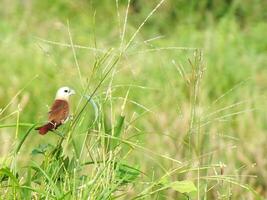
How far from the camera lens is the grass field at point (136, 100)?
302 cm

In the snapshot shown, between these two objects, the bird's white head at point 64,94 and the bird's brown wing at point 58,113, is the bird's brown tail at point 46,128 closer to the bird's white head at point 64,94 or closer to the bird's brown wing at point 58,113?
the bird's brown wing at point 58,113

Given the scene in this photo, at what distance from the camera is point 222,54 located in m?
7.63

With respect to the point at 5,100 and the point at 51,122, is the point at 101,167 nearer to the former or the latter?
the point at 51,122

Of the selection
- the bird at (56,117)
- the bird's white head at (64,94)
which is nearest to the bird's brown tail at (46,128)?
the bird at (56,117)

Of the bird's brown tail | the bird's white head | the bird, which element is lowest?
the bird's brown tail

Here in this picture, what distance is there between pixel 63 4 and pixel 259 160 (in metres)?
4.61

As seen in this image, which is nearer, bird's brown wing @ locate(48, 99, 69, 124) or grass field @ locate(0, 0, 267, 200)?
bird's brown wing @ locate(48, 99, 69, 124)

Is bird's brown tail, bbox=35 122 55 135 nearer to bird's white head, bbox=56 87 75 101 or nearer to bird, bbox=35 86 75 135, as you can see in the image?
bird, bbox=35 86 75 135

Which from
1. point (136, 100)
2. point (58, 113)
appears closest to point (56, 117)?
point (58, 113)

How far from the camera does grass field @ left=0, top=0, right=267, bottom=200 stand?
3.02m

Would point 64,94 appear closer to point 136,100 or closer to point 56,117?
point 56,117

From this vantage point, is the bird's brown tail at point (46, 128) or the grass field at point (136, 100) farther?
the grass field at point (136, 100)

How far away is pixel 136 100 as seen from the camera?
22.0ft

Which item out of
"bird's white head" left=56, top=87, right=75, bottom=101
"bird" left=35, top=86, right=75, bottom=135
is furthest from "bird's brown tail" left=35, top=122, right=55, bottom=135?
"bird's white head" left=56, top=87, right=75, bottom=101
